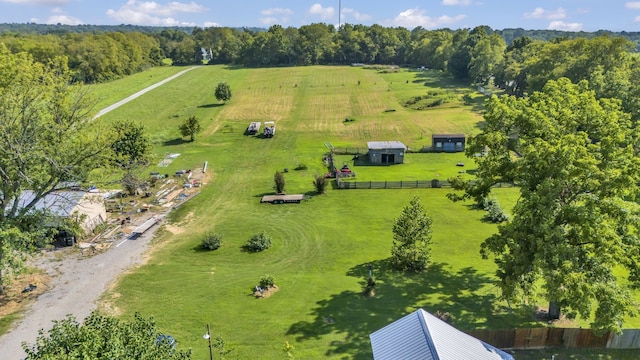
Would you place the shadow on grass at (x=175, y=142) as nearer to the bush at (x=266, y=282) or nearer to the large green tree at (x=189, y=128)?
the large green tree at (x=189, y=128)

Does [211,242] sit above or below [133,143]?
below

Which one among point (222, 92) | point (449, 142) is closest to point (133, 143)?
point (449, 142)

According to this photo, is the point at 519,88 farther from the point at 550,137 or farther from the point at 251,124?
the point at 550,137

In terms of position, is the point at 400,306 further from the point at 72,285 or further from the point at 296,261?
the point at 72,285

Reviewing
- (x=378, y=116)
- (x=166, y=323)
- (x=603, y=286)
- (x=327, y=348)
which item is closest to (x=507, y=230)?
(x=603, y=286)

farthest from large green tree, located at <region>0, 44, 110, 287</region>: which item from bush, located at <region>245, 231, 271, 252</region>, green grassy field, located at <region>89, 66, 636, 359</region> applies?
bush, located at <region>245, 231, 271, 252</region>

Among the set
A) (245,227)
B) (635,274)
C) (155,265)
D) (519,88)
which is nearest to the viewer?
(635,274)
